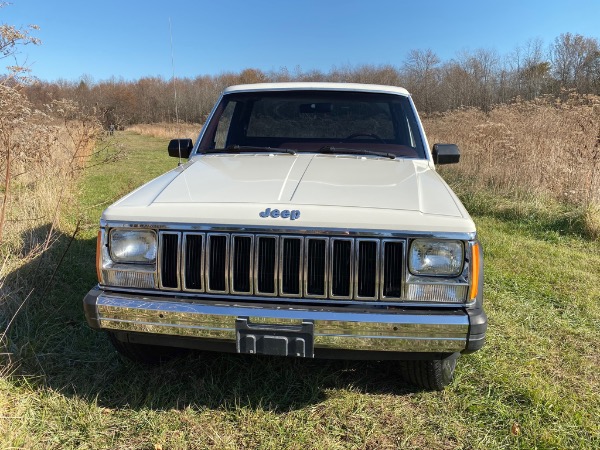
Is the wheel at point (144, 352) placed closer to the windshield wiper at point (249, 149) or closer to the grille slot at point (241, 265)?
the grille slot at point (241, 265)

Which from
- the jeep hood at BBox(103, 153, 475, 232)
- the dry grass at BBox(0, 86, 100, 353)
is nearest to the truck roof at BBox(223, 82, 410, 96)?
the jeep hood at BBox(103, 153, 475, 232)

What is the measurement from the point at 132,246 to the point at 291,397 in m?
1.29

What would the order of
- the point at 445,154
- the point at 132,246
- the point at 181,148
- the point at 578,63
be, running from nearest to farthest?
the point at 132,246
the point at 445,154
the point at 181,148
the point at 578,63

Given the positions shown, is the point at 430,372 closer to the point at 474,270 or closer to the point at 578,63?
the point at 474,270

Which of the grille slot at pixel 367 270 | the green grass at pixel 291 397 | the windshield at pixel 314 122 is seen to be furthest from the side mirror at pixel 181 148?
the grille slot at pixel 367 270

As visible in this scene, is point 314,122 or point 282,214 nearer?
point 282,214

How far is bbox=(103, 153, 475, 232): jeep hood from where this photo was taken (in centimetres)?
212

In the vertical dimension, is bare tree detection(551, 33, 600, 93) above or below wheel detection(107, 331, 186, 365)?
above

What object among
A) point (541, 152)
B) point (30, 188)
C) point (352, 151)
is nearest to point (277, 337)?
point (352, 151)

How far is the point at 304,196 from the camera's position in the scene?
91.0 inches

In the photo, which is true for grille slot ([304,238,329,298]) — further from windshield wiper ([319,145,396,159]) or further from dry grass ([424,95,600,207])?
dry grass ([424,95,600,207])

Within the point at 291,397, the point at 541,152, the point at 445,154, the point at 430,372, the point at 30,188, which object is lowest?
A: the point at 291,397

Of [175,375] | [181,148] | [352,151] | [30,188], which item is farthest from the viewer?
[30,188]

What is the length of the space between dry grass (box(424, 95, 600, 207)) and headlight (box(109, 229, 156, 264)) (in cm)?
652
